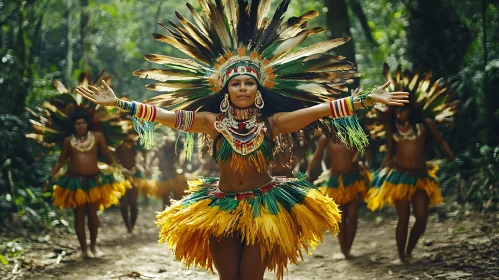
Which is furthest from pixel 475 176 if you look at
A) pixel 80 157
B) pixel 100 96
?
pixel 100 96

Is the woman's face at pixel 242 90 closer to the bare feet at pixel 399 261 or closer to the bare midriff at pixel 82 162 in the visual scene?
the bare feet at pixel 399 261

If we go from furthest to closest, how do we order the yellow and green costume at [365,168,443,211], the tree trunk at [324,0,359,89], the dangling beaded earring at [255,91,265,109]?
1. the tree trunk at [324,0,359,89]
2. the yellow and green costume at [365,168,443,211]
3. the dangling beaded earring at [255,91,265,109]

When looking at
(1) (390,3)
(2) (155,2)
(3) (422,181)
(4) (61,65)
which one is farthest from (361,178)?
(2) (155,2)

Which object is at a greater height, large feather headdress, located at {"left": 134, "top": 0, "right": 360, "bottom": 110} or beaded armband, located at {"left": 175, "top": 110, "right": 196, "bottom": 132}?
large feather headdress, located at {"left": 134, "top": 0, "right": 360, "bottom": 110}

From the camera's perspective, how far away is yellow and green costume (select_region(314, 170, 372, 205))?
634 cm

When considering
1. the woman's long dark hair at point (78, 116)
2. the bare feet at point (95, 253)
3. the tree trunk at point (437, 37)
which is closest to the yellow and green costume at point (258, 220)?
the woman's long dark hair at point (78, 116)

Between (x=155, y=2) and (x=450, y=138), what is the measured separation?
18.6 m

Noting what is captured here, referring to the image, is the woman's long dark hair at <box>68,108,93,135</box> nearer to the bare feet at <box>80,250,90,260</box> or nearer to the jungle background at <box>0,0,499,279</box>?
the jungle background at <box>0,0,499,279</box>

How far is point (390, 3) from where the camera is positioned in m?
10.9

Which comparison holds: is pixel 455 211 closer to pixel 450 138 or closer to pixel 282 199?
pixel 450 138

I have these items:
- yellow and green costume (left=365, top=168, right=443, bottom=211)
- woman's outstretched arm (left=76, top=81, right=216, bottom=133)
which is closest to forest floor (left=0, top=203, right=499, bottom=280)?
yellow and green costume (left=365, top=168, right=443, bottom=211)

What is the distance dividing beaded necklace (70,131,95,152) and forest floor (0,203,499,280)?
1.36 meters

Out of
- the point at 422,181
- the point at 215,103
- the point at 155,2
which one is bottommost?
the point at 422,181

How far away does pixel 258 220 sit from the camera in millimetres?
3445
